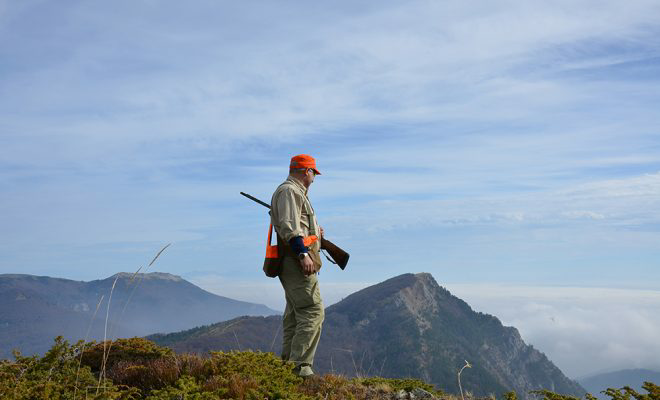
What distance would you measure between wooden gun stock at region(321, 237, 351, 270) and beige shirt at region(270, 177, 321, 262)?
339mm

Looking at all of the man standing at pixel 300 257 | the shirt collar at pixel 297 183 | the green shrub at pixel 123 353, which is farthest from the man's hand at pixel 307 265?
the green shrub at pixel 123 353

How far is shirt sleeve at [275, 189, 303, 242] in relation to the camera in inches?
300

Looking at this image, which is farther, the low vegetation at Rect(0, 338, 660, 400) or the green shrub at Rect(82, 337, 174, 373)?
the green shrub at Rect(82, 337, 174, 373)

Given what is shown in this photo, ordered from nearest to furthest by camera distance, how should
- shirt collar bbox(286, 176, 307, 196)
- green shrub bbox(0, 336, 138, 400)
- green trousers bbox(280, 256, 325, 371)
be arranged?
1. green shrub bbox(0, 336, 138, 400)
2. green trousers bbox(280, 256, 325, 371)
3. shirt collar bbox(286, 176, 307, 196)

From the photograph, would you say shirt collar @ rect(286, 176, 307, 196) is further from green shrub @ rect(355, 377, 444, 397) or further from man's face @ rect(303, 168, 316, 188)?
green shrub @ rect(355, 377, 444, 397)

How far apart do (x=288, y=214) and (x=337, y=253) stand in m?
1.44

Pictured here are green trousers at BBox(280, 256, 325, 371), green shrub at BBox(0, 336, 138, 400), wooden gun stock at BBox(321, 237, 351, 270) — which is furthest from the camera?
wooden gun stock at BBox(321, 237, 351, 270)

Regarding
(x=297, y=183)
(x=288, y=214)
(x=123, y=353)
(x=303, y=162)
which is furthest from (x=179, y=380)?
(x=303, y=162)

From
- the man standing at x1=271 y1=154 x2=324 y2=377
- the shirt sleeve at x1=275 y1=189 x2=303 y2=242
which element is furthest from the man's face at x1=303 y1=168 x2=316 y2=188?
the shirt sleeve at x1=275 y1=189 x2=303 y2=242

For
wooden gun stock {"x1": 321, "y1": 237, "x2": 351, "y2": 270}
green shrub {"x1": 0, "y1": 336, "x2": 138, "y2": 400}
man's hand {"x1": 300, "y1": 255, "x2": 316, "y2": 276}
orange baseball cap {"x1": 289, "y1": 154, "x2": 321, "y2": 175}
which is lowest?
green shrub {"x1": 0, "y1": 336, "x2": 138, "y2": 400}

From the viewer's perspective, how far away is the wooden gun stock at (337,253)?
8781 millimetres

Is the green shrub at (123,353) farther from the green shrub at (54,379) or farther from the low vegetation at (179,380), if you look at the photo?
the green shrub at (54,379)

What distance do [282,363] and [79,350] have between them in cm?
288

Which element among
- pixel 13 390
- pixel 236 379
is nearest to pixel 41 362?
pixel 13 390
